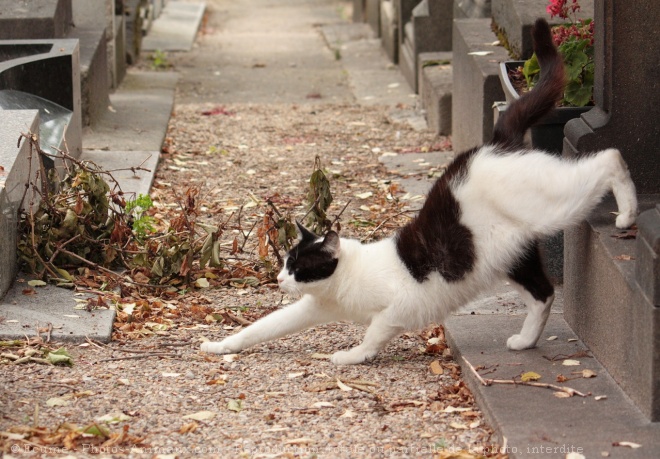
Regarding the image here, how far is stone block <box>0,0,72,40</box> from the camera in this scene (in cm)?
863

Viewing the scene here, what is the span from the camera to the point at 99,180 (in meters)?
5.71

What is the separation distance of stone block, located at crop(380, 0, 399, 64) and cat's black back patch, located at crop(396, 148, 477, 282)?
8.54 meters

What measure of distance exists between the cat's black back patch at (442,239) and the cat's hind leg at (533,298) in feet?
0.86

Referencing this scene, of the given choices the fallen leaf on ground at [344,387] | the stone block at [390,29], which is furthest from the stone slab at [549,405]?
the stone block at [390,29]

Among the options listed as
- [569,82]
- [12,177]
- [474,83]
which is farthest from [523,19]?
[12,177]

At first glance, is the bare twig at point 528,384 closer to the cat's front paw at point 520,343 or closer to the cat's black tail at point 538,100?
the cat's front paw at point 520,343

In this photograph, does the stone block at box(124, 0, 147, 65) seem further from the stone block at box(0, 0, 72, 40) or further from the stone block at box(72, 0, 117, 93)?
the stone block at box(0, 0, 72, 40)

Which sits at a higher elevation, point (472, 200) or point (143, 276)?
Result: point (472, 200)

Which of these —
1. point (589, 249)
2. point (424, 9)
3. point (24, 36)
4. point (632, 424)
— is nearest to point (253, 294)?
point (589, 249)

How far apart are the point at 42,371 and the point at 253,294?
1.52 m

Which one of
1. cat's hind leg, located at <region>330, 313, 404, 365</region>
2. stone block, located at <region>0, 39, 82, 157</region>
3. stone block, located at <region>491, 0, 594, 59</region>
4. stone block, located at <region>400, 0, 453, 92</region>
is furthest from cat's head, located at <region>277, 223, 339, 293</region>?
stone block, located at <region>400, 0, 453, 92</region>

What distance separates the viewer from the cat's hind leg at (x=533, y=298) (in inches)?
175

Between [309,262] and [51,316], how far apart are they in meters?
1.34

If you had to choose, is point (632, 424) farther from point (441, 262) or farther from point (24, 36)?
point (24, 36)
